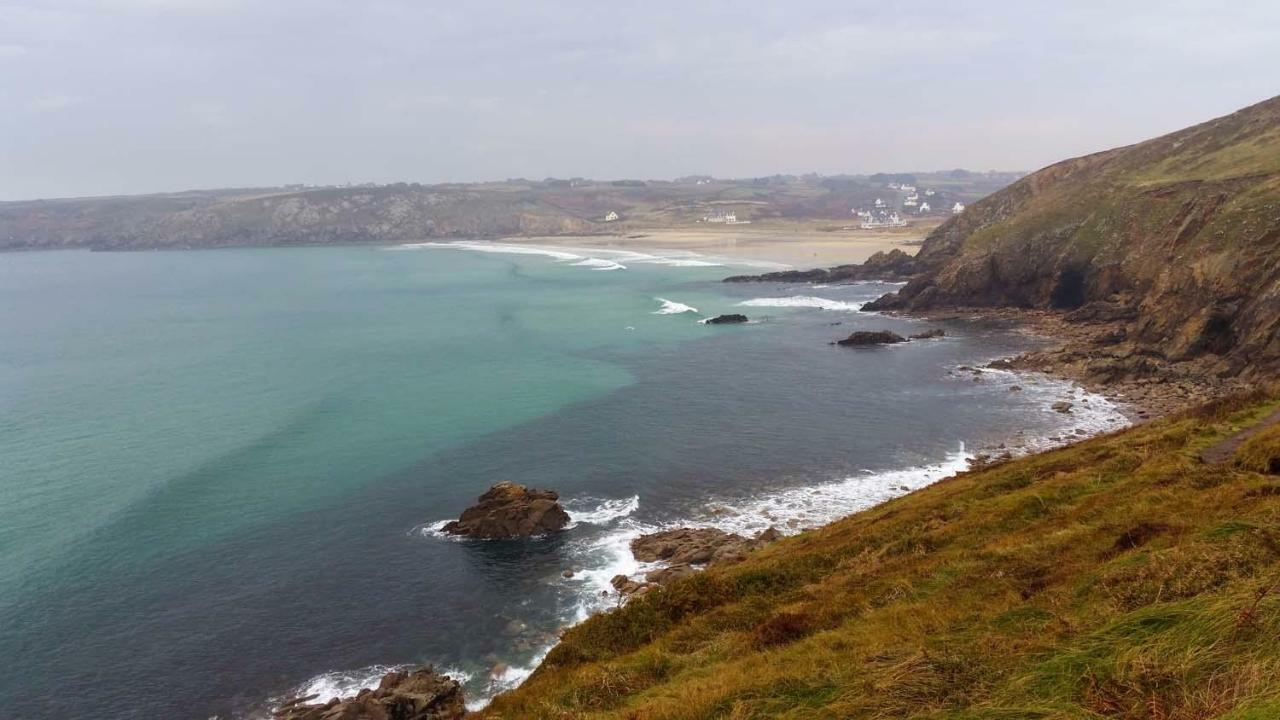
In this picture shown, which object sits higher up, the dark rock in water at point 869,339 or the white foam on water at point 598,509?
the dark rock in water at point 869,339

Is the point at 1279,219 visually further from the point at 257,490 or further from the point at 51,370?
the point at 51,370

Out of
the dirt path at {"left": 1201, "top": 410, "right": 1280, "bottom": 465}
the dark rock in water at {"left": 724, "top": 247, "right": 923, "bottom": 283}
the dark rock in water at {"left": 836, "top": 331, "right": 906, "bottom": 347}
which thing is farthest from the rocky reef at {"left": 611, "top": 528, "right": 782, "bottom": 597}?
the dark rock in water at {"left": 724, "top": 247, "right": 923, "bottom": 283}

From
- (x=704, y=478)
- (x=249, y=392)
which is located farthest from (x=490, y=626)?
(x=249, y=392)

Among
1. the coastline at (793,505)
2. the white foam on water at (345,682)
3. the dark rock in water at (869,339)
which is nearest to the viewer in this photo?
the white foam on water at (345,682)

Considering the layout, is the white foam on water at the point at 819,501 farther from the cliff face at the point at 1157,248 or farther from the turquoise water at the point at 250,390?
the cliff face at the point at 1157,248

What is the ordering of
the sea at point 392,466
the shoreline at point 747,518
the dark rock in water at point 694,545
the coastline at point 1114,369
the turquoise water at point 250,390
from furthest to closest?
the coastline at point 1114,369 < the turquoise water at point 250,390 < the dark rock in water at point 694,545 < the sea at point 392,466 < the shoreline at point 747,518

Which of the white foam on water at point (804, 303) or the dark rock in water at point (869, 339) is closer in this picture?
the dark rock in water at point (869, 339)

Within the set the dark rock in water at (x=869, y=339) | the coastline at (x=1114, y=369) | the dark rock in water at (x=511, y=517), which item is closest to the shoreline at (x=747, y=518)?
the dark rock in water at (x=511, y=517)
